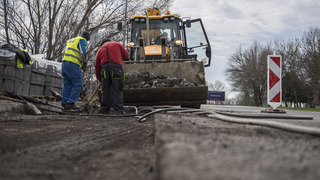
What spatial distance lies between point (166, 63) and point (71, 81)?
237 cm

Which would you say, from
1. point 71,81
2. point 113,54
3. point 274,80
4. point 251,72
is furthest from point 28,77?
point 251,72

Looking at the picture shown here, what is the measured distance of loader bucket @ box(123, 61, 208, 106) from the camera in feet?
20.5

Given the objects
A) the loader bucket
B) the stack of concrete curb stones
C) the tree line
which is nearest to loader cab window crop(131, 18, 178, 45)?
the loader bucket

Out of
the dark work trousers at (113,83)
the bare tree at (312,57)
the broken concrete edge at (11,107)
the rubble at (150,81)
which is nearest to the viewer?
the broken concrete edge at (11,107)

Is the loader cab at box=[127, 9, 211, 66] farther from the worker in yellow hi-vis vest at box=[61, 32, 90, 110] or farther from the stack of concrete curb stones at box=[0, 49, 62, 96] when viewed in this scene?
the stack of concrete curb stones at box=[0, 49, 62, 96]

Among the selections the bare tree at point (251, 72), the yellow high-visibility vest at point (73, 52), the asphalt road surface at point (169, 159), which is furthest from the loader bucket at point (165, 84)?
the bare tree at point (251, 72)

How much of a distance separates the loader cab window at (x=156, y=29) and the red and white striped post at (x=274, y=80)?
9.57 feet

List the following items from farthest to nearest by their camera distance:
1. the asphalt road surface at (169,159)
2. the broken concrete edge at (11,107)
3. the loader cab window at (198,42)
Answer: the loader cab window at (198,42) → the broken concrete edge at (11,107) → the asphalt road surface at (169,159)

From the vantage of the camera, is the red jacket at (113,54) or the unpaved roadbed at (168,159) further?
the red jacket at (113,54)

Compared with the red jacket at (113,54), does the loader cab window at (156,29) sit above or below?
above

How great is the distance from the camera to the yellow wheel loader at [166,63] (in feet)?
20.8

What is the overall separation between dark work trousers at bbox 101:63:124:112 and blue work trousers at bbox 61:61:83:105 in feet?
3.19

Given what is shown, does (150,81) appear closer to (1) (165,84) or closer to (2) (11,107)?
(1) (165,84)

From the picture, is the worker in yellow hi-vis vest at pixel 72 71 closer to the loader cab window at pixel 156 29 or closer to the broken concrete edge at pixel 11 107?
the broken concrete edge at pixel 11 107
